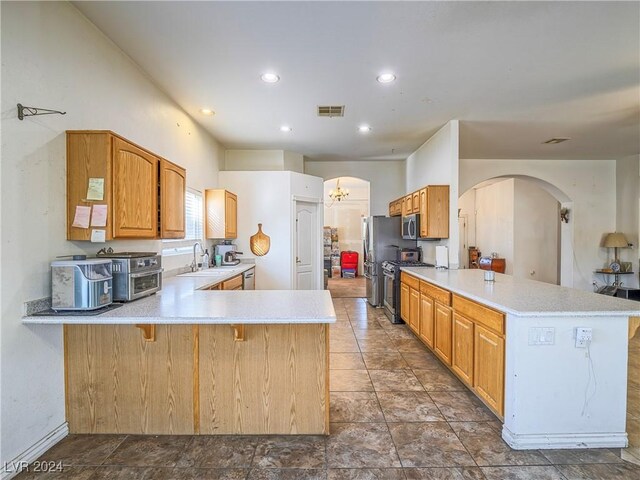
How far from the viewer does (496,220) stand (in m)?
9.24

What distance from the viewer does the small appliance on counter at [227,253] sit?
16.8 ft

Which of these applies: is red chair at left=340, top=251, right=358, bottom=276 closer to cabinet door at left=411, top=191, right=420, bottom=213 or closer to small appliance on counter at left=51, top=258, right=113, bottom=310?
cabinet door at left=411, top=191, right=420, bottom=213

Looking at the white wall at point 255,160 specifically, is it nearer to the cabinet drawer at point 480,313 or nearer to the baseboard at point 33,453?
the cabinet drawer at point 480,313

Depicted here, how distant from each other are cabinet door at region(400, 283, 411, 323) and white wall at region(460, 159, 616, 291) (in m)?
3.13

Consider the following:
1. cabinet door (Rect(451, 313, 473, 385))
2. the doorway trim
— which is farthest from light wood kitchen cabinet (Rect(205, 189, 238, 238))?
cabinet door (Rect(451, 313, 473, 385))

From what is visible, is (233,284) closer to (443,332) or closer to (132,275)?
(132,275)

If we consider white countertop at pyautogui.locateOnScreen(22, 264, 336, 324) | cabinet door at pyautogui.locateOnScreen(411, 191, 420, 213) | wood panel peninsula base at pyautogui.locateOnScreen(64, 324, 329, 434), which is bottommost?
wood panel peninsula base at pyautogui.locateOnScreen(64, 324, 329, 434)

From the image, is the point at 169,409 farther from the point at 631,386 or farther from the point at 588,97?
the point at 588,97

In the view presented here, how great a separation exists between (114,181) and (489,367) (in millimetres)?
2949

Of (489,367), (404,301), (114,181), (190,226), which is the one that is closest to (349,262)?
(404,301)

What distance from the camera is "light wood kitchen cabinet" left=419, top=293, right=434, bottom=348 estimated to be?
367 cm

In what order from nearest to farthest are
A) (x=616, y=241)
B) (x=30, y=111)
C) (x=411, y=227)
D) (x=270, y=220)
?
(x=30, y=111) → (x=411, y=227) → (x=270, y=220) → (x=616, y=241)

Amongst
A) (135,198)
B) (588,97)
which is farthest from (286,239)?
(588,97)

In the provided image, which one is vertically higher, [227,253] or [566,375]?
[227,253]
